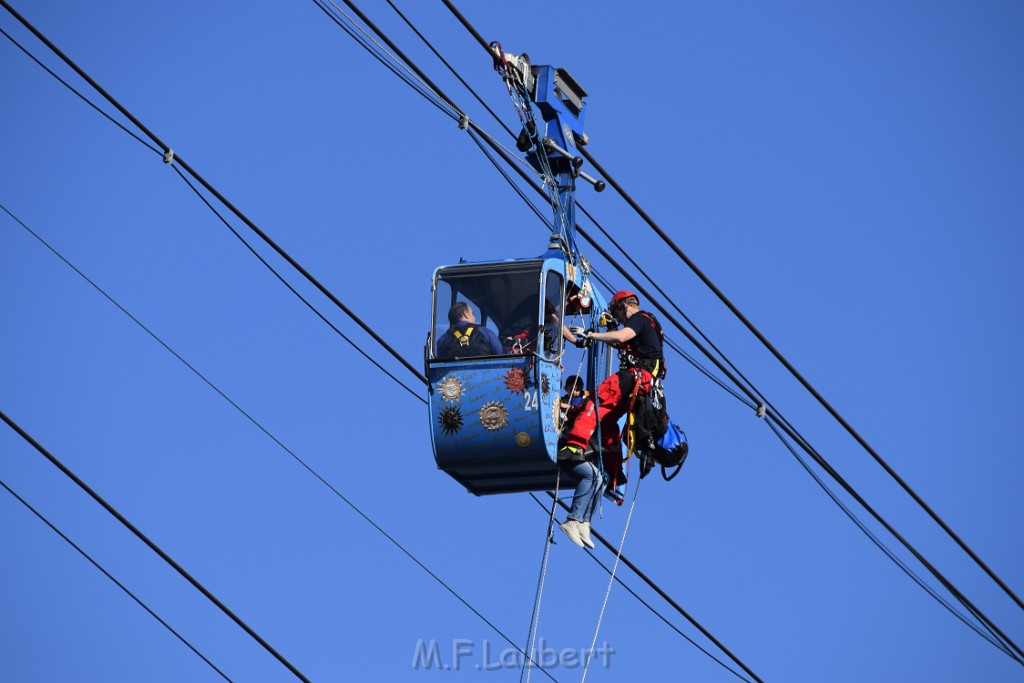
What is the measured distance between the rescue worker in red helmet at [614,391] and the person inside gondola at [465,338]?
1.01 meters

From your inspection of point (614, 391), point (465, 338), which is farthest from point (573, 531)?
point (465, 338)

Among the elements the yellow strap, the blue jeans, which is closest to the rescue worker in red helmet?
the blue jeans

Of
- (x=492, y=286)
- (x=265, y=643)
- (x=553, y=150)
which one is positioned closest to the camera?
(x=265, y=643)

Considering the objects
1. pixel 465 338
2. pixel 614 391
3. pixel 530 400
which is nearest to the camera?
pixel 530 400

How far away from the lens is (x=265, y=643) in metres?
20.8

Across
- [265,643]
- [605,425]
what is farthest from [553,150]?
[265,643]

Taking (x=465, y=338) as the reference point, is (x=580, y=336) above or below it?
above

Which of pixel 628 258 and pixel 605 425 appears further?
pixel 628 258

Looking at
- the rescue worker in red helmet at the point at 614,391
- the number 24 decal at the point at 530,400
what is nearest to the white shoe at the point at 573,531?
the rescue worker in red helmet at the point at 614,391

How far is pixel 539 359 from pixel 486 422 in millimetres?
710

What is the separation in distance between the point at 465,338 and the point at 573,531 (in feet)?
6.99

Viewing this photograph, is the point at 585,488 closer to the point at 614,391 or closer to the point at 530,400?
the point at 614,391

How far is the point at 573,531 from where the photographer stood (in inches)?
900

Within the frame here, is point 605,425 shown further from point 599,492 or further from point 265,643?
point 265,643
